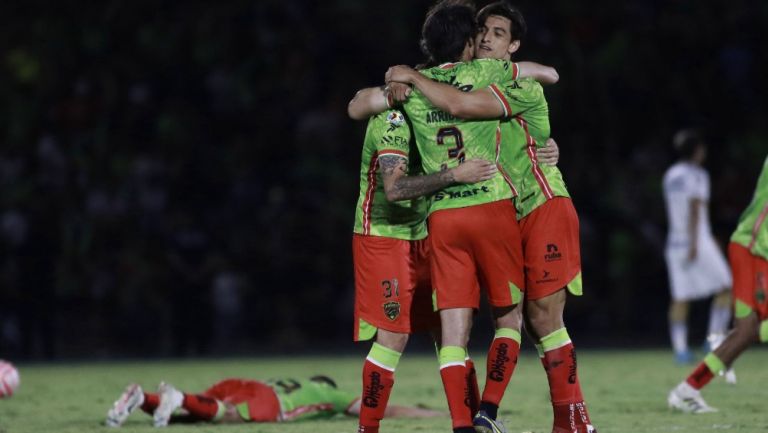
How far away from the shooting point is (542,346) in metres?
6.94

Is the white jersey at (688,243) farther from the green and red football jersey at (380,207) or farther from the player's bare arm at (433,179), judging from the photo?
the player's bare arm at (433,179)

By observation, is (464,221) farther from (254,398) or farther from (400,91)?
(254,398)

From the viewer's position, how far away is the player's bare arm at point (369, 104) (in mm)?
6812

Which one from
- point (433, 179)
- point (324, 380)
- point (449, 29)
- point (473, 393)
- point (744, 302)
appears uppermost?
point (449, 29)

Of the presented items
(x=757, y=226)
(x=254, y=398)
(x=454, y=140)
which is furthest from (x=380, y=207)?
(x=757, y=226)

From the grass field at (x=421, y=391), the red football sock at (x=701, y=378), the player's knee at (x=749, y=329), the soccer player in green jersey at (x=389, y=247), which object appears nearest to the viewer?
the soccer player in green jersey at (x=389, y=247)

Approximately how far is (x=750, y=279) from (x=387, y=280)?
336cm

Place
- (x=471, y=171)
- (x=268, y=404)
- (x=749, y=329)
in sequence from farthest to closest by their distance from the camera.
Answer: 1. (x=749, y=329)
2. (x=268, y=404)
3. (x=471, y=171)

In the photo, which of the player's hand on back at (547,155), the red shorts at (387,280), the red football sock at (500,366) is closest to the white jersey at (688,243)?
the player's hand on back at (547,155)

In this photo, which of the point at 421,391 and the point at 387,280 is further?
the point at 421,391

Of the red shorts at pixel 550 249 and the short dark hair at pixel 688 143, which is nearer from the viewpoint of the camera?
the red shorts at pixel 550 249

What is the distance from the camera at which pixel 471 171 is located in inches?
256

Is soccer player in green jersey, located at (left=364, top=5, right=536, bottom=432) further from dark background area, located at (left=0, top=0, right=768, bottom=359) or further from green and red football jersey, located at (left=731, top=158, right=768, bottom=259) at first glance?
dark background area, located at (left=0, top=0, right=768, bottom=359)

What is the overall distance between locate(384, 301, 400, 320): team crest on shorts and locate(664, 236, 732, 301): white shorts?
7.37 metres
